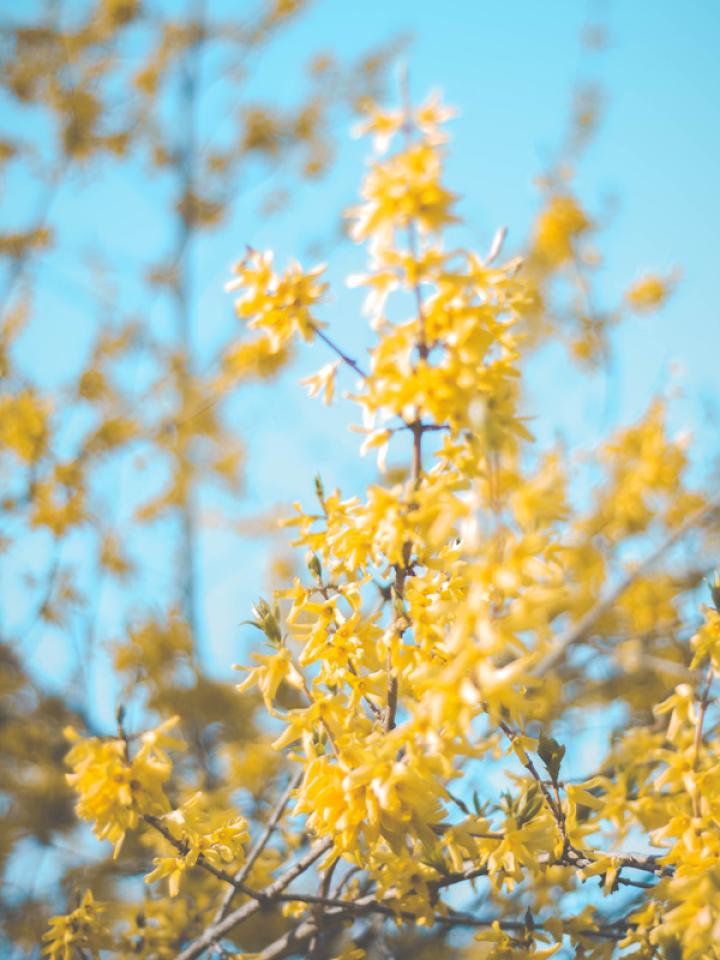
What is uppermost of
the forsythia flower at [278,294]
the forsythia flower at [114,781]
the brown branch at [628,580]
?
the forsythia flower at [278,294]

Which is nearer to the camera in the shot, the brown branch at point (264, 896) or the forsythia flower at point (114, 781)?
the forsythia flower at point (114, 781)

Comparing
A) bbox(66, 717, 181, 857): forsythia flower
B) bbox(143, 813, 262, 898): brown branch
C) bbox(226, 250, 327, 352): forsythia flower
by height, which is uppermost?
bbox(226, 250, 327, 352): forsythia flower

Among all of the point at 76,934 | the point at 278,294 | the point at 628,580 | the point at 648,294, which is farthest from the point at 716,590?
the point at 648,294

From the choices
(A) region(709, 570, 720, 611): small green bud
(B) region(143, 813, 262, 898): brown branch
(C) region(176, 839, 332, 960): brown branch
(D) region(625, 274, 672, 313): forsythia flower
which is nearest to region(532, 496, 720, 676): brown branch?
(A) region(709, 570, 720, 611): small green bud

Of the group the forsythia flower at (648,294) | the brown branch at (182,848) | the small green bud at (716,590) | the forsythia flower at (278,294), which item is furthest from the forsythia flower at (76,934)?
the forsythia flower at (648,294)

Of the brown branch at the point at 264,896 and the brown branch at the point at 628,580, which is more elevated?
the brown branch at the point at 628,580

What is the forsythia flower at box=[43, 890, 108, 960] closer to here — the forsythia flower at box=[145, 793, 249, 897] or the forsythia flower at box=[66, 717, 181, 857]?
the forsythia flower at box=[145, 793, 249, 897]

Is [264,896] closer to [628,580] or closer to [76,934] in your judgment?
[76,934]

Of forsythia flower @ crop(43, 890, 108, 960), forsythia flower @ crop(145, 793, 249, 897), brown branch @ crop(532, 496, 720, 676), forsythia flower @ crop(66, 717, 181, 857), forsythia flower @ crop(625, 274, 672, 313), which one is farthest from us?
forsythia flower @ crop(625, 274, 672, 313)

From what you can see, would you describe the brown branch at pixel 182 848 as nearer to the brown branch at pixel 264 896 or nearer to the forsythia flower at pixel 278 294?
the brown branch at pixel 264 896

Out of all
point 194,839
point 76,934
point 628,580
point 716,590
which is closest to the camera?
point 194,839

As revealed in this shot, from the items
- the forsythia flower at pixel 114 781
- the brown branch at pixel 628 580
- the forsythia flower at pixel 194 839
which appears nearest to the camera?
the forsythia flower at pixel 114 781

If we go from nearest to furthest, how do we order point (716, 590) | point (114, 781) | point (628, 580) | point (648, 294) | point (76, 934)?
point (114, 781) < point (716, 590) < point (76, 934) < point (628, 580) < point (648, 294)

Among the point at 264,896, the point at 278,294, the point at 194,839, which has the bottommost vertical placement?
the point at 264,896
